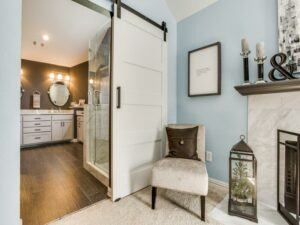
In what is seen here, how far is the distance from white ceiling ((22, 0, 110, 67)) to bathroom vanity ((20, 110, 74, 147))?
157 centimetres

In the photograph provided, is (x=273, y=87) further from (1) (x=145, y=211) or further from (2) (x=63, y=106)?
(2) (x=63, y=106)

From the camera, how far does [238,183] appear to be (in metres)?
1.47

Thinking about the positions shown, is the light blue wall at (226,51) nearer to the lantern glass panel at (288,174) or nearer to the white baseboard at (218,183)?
the white baseboard at (218,183)

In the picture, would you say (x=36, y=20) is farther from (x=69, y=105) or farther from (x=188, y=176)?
(x=188, y=176)

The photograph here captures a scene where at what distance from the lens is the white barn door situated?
5.58 ft

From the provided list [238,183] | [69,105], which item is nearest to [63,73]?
[69,105]

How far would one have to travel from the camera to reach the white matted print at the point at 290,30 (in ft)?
4.66

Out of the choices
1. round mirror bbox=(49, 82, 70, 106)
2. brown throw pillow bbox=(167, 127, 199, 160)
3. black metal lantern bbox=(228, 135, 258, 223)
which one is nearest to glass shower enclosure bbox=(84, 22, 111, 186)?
brown throw pillow bbox=(167, 127, 199, 160)

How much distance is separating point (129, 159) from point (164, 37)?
1.72 m

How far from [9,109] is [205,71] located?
205 cm

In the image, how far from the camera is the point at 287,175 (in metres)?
1.42

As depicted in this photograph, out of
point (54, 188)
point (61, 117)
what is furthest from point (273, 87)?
point (61, 117)

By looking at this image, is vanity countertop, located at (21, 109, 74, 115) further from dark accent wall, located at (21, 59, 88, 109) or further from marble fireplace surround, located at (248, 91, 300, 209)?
marble fireplace surround, located at (248, 91, 300, 209)

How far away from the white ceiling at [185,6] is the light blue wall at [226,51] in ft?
0.21
